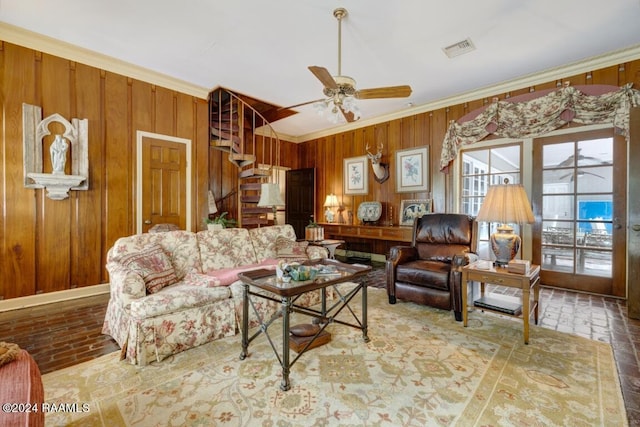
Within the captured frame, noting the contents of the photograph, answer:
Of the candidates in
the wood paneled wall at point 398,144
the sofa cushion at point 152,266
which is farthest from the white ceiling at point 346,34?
the sofa cushion at point 152,266

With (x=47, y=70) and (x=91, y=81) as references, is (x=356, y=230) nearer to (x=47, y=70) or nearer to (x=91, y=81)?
(x=91, y=81)

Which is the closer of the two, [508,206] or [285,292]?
[285,292]

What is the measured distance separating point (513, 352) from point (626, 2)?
3.24 metres

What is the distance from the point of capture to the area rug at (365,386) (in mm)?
1535

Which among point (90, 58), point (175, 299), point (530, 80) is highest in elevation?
point (90, 58)

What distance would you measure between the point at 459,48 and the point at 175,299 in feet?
12.9

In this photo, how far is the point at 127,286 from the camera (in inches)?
83.4

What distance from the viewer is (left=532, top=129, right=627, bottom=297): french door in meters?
3.46

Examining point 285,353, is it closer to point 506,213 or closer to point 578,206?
point 506,213

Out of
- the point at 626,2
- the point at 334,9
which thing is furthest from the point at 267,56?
the point at 626,2

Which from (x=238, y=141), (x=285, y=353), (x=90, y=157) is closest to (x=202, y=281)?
(x=285, y=353)

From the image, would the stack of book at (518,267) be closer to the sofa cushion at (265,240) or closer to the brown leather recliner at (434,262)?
the brown leather recliner at (434,262)

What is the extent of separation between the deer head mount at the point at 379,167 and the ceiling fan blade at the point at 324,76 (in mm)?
3063

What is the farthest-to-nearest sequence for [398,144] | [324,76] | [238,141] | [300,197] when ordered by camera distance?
[300,197], [398,144], [238,141], [324,76]
